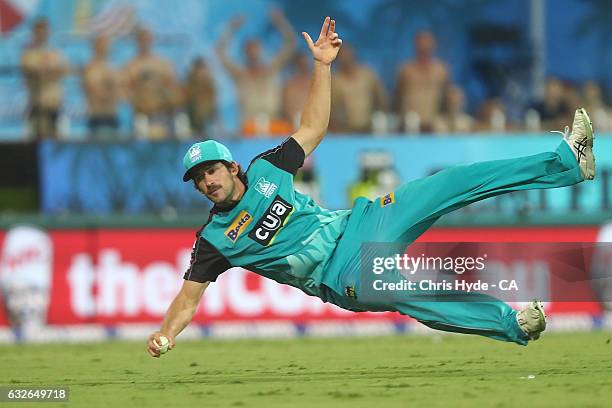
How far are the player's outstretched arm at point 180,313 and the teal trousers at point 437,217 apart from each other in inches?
39.6

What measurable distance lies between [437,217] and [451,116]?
8161 mm

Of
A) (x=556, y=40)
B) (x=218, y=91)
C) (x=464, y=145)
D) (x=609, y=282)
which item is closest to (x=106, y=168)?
(x=218, y=91)

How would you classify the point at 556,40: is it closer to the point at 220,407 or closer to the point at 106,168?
the point at 106,168

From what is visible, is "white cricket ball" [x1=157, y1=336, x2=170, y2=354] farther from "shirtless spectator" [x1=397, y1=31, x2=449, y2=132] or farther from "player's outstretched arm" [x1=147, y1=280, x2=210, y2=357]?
"shirtless spectator" [x1=397, y1=31, x2=449, y2=132]

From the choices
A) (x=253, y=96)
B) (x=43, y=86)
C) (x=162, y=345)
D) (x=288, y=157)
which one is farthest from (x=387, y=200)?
(x=43, y=86)

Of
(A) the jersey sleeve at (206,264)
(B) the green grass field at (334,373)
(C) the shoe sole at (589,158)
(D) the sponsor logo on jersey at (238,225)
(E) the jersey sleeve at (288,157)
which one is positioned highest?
(E) the jersey sleeve at (288,157)

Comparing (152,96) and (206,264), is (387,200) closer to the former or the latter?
(206,264)

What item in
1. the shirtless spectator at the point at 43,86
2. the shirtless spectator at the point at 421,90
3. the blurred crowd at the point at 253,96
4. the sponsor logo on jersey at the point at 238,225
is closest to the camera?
the sponsor logo on jersey at the point at 238,225

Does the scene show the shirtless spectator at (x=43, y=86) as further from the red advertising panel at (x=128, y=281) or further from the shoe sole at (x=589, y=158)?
the shoe sole at (x=589, y=158)

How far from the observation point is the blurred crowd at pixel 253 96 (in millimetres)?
17312

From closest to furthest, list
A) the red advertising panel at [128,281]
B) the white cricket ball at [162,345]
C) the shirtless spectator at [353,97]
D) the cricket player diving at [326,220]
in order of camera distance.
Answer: the white cricket ball at [162,345] → the cricket player diving at [326,220] → the red advertising panel at [128,281] → the shirtless spectator at [353,97]

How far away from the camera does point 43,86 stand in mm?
17172

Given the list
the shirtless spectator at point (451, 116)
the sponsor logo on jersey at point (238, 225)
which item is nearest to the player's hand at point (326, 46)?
the sponsor logo on jersey at point (238, 225)

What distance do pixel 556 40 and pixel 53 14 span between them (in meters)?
8.06
